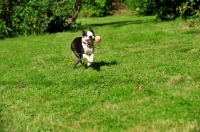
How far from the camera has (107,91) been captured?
307 inches

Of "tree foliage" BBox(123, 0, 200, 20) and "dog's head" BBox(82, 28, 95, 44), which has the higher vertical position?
"dog's head" BBox(82, 28, 95, 44)

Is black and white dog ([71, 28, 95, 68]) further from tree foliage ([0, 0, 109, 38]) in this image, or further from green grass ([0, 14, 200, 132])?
tree foliage ([0, 0, 109, 38])

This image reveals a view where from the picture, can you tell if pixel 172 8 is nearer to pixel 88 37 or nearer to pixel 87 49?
→ pixel 87 49

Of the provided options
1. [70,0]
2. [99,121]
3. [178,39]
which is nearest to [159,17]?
[70,0]

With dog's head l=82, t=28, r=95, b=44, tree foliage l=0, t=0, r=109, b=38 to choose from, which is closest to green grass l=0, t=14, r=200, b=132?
dog's head l=82, t=28, r=95, b=44

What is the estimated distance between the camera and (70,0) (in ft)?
94.5

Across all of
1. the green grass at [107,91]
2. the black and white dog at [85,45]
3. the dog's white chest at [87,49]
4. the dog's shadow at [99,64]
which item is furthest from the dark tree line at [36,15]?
the dog's white chest at [87,49]

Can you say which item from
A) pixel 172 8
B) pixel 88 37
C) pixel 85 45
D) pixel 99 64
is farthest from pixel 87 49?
pixel 172 8

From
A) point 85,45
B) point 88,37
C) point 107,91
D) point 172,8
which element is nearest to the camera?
point 107,91

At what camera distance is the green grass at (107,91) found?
19.8ft

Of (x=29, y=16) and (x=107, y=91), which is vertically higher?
(x=107, y=91)

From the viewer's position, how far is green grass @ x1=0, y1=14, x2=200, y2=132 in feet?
19.8

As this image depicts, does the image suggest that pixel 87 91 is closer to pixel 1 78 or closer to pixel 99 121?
pixel 99 121

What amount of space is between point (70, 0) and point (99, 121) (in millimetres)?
23786
